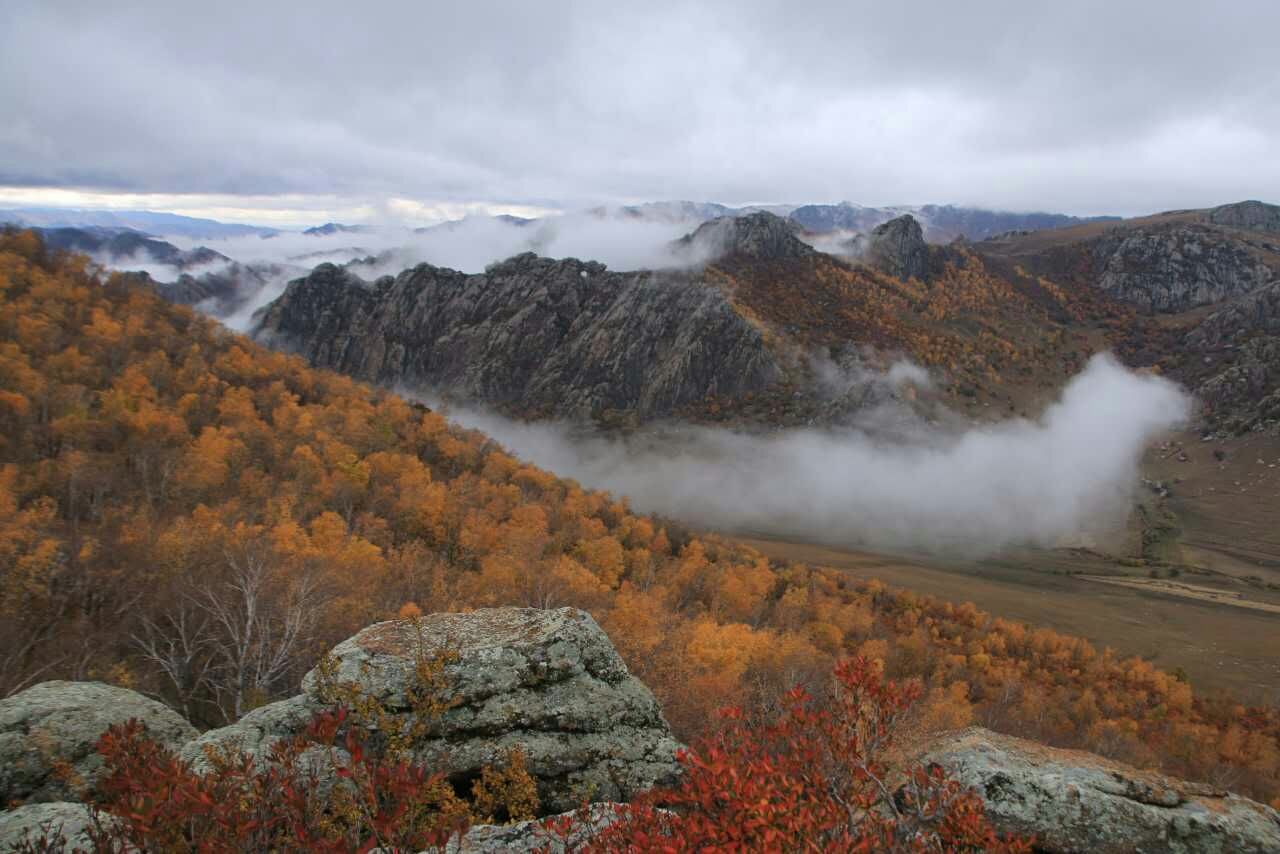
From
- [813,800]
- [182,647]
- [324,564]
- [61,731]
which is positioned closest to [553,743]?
[813,800]

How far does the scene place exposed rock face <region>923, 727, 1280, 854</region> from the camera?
11359 mm

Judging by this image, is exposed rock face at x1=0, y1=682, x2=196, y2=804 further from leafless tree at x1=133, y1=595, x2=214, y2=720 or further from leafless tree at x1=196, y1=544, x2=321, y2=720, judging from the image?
leafless tree at x1=133, y1=595, x2=214, y2=720

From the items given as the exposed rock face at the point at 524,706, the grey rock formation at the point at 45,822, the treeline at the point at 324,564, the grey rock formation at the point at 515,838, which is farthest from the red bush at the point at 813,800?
the treeline at the point at 324,564

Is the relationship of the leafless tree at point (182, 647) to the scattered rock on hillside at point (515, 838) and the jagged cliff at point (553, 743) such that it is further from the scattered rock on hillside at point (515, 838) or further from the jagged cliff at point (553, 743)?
the scattered rock on hillside at point (515, 838)

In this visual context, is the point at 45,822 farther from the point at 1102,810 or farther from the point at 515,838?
the point at 1102,810

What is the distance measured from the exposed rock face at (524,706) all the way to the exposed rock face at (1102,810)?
685 cm

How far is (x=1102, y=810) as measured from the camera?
38.0 feet

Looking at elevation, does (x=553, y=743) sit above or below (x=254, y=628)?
above

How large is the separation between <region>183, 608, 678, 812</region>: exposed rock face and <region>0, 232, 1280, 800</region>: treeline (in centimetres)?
1037

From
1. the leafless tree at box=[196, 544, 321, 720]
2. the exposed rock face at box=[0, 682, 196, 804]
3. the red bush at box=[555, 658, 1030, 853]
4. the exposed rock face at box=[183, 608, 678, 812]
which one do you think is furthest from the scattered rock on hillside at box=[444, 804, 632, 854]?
the leafless tree at box=[196, 544, 321, 720]

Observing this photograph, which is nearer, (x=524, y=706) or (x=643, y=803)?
(x=643, y=803)

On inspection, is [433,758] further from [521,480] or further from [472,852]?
[521,480]

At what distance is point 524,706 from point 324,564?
1191 inches

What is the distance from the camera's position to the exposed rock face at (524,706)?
13.4m
